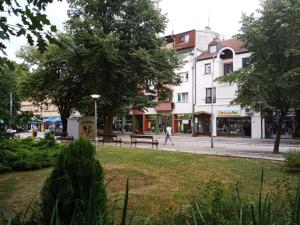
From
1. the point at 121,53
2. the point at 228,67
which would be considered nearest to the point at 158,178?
the point at 121,53

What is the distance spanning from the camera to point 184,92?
59.6 meters

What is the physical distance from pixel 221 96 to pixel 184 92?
25.3 feet

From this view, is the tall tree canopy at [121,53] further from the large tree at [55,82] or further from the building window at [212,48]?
the building window at [212,48]

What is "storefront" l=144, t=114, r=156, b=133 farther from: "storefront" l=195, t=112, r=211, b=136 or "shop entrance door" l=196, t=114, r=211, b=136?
"shop entrance door" l=196, t=114, r=211, b=136

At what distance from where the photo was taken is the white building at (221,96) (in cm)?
5006

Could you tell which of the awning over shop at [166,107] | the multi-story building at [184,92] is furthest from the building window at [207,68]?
the awning over shop at [166,107]

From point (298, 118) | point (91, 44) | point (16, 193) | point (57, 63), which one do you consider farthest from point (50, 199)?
point (298, 118)

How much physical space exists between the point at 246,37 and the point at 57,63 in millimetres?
23749

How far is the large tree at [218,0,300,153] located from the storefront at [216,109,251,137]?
2590 cm

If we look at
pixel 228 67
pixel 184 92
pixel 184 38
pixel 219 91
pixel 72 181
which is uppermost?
pixel 184 38

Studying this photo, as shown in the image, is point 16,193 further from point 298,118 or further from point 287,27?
point 298,118

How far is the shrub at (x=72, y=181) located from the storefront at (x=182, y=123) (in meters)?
52.8

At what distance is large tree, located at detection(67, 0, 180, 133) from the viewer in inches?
1378

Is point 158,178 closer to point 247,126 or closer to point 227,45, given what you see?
point 247,126
